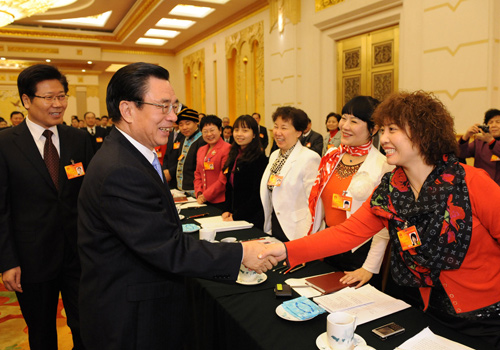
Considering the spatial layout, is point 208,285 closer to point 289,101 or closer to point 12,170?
point 12,170

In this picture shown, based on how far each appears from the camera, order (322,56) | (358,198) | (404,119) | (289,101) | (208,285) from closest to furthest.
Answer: (404,119) → (208,285) → (358,198) → (322,56) → (289,101)

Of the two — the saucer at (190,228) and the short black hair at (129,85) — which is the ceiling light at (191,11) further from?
the short black hair at (129,85)

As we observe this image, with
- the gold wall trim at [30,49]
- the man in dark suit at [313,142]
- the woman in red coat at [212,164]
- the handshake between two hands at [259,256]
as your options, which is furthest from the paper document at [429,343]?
the gold wall trim at [30,49]

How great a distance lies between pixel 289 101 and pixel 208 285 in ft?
21.4

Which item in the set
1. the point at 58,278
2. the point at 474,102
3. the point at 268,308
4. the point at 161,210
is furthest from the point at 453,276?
the point at 474,102

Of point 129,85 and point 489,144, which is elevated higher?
point 129,85

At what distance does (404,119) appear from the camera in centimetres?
146

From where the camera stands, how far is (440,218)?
1.34m

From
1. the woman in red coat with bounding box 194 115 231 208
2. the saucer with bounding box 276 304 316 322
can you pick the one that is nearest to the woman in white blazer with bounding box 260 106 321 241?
the woman in red coat with bounding box 194 115 231 208

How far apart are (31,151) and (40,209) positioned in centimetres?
30

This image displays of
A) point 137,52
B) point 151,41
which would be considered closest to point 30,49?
point 137,52

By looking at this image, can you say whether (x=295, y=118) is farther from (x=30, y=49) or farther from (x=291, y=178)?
(x=30, y=49)

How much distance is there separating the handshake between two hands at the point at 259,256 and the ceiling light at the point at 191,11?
930 cm

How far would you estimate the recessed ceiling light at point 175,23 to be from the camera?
10.7 meters
